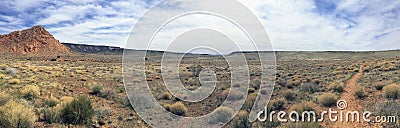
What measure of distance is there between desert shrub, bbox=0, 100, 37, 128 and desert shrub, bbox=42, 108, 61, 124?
606 millimetres

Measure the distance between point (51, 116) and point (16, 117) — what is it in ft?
3.88

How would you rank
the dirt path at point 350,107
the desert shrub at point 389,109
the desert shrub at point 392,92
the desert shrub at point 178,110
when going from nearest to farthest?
the desert shrub at point 389,109, the dirt path at point 350,107, the desert shrub at point 392,92, the desert shrub at point 178,110

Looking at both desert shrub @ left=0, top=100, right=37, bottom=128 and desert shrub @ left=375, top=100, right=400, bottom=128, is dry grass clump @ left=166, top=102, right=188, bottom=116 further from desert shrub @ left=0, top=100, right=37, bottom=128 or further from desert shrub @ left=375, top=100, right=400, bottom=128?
desert shrub @ left=375, top=100, right=400, bottom=128

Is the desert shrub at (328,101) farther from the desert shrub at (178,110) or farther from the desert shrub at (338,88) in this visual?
the desert shrub at (178,110)

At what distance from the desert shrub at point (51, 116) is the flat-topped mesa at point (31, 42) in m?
93.7

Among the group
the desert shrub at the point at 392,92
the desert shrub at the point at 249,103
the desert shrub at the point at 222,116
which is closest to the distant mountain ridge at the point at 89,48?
the desert shrub at the point at 249,103

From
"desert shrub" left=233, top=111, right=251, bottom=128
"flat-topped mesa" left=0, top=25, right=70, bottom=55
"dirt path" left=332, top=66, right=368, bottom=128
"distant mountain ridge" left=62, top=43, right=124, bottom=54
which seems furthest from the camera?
"distant mountain ridge" left=62, top=43, right=124, bottom=54

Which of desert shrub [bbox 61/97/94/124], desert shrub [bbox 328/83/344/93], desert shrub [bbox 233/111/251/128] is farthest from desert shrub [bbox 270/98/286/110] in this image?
desert shrub [bbox 61/97/94/124]

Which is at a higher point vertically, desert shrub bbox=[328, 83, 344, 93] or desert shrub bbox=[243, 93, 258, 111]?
desert shrub bbox=[328, 83, 344, 93]

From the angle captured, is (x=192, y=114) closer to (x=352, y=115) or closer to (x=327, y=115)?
(x=327, y=115)

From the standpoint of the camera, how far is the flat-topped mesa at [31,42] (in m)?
89.9

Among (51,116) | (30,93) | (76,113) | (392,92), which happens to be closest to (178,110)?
(76,113)

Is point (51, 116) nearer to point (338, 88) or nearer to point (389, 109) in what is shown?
point (389, 109)

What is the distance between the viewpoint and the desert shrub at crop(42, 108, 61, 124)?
8.56 meters
